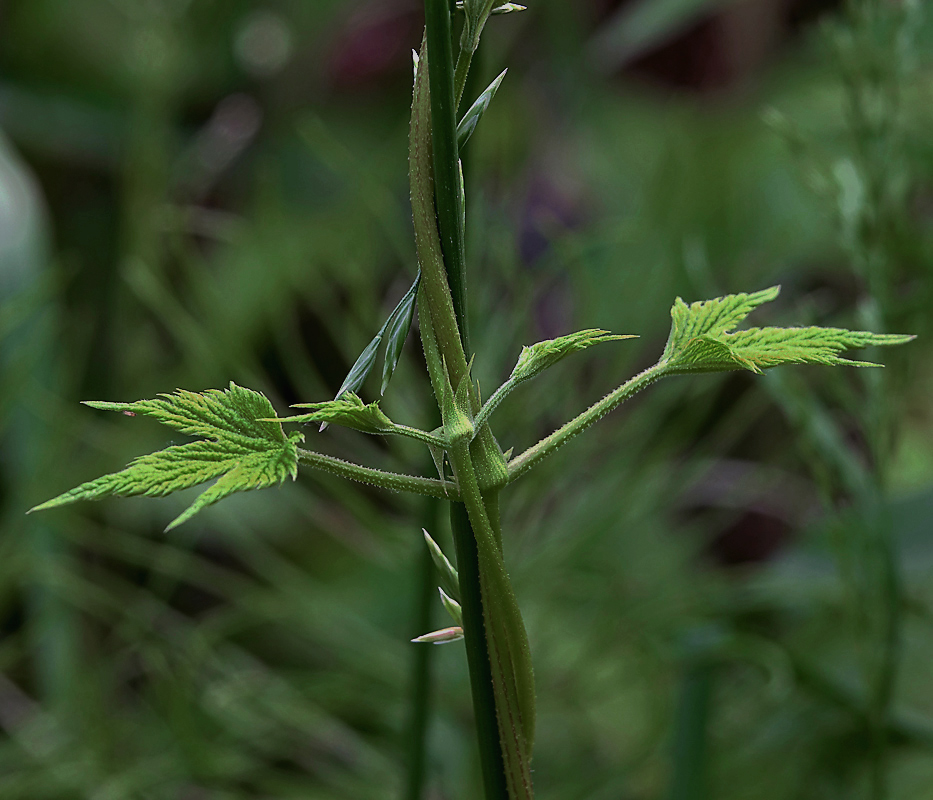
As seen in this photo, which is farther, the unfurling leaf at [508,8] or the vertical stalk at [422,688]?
the vertical stalk at [422,688]

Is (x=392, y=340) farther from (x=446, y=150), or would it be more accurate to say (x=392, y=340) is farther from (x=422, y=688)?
(x=422, y=688)

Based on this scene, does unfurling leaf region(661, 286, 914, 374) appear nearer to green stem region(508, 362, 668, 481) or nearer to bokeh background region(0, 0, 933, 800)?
green stem region(508, 362, 668, 481)

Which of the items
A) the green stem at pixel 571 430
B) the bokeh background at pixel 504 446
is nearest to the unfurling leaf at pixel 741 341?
the green stem at pixel 571 430

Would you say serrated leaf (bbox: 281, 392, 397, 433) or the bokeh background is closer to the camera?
serrated leaf (bbox: 281, 392, 397, 433)

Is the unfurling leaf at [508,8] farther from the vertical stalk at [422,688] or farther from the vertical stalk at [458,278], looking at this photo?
the vertical stalk at [422,688]

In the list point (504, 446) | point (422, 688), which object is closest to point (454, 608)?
point (422, 688)

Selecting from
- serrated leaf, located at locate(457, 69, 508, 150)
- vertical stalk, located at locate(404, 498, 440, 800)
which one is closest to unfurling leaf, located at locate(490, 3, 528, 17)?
serrated leaf, located at locate(457, 69, 508, 150)

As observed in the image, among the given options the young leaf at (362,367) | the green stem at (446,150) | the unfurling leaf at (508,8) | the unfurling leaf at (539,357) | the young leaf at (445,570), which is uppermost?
the unfurling leaf at (508,8)
